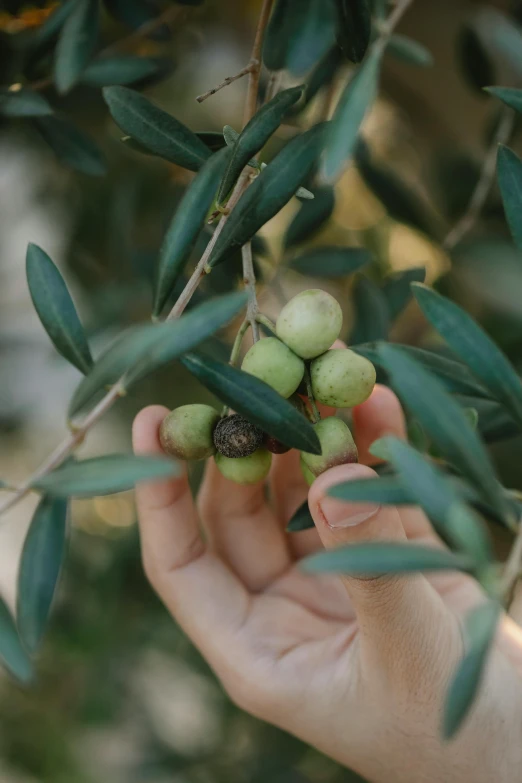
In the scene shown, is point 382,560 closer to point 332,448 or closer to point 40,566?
point 332,448

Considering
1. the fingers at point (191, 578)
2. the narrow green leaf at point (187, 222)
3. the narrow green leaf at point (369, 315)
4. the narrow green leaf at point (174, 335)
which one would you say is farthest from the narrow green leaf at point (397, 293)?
the narrow green leaf at point (174, 335)

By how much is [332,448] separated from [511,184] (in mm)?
279

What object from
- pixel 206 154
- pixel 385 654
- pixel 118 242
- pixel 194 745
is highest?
pixel 206 154

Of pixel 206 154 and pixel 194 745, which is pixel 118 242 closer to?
pixel 206 154

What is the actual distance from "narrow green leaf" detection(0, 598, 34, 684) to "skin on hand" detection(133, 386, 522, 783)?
0.26 metres

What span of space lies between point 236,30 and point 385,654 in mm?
1446

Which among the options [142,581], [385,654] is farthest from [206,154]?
[142,581]

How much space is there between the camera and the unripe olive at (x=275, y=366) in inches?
23.2

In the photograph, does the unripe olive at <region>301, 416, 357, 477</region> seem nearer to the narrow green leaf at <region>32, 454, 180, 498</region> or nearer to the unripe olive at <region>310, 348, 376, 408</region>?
the unripe olive at <region>310, 348, 376, 408</region>

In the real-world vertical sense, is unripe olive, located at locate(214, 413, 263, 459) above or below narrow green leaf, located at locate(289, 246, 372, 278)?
above

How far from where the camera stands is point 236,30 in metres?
1.65

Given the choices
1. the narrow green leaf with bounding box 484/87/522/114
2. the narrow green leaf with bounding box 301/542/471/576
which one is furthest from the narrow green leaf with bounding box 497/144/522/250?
the narrow green leaf with bounding box 301/542/471/576

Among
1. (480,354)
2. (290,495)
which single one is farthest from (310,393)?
(290,495)

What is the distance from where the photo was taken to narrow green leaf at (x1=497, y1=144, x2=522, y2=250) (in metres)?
0.60
